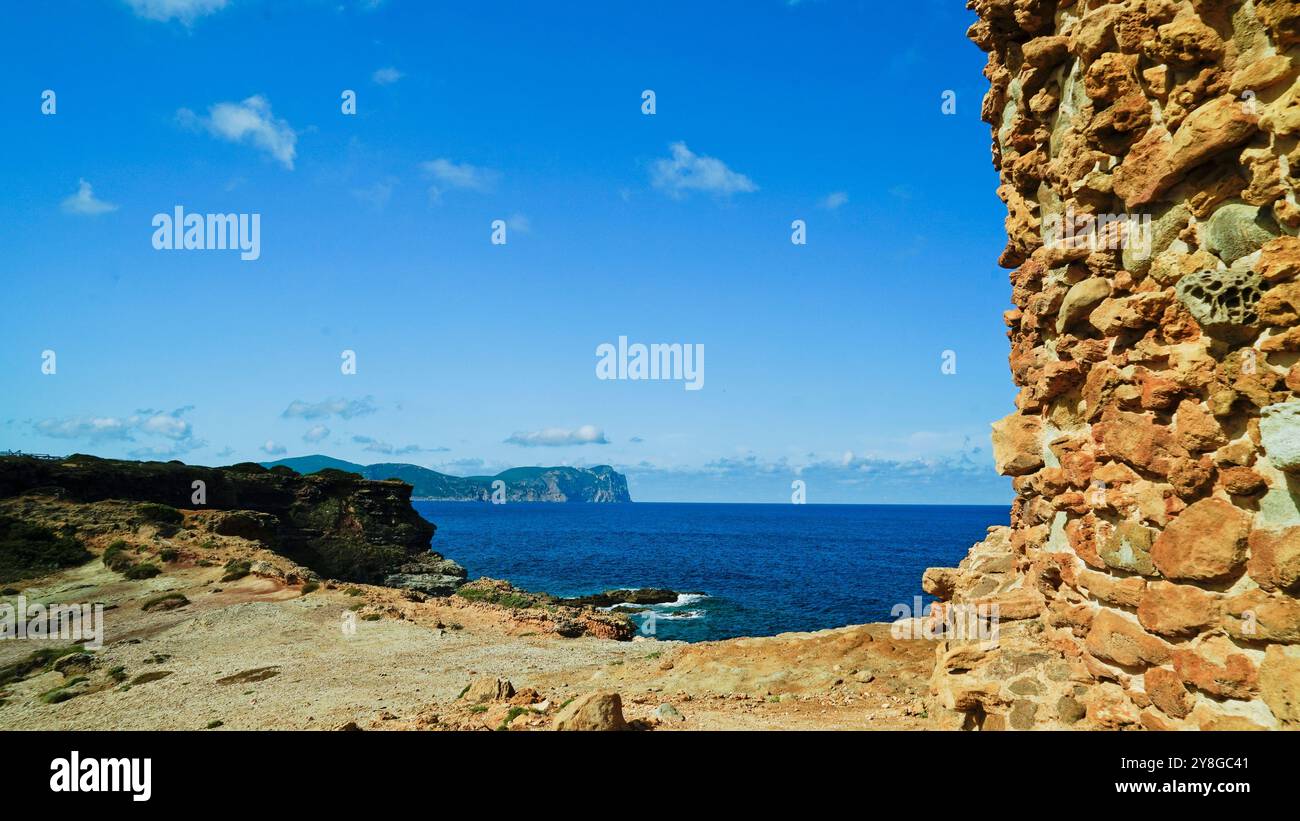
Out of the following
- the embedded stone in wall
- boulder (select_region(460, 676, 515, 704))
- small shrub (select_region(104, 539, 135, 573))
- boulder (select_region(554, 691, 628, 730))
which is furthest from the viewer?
small shrub (select_region(104, 539, 135, 573))

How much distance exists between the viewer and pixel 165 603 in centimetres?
3266

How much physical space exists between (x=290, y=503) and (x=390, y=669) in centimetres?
5227

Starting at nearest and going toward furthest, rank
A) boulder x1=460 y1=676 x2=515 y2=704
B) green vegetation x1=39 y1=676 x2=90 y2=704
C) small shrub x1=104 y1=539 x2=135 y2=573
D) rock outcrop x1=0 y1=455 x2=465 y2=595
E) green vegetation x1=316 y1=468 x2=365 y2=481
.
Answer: boulder x1=460 y1=676 x2=515 y2=704 < green vegetation x1=39 y1=676 x2=90 y2=704 < small shrub x1=104 y1=539 x2=135 y2=573 < rock outcrop x1=0 y1=455 x2=465 y2=595 < green vegetation x1=316 y1=468 x2=365 y2=481

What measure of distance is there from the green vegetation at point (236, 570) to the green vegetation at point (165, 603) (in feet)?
11.7

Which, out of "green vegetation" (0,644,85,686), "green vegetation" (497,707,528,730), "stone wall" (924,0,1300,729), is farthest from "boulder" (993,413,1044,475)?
"green vegetation" (0,644,85,686)

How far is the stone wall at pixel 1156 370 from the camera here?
5.63 metres

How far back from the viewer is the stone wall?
563 cm

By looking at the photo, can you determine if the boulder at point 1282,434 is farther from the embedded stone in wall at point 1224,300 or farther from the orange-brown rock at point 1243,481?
the embedded stone in wall at point 1224,300

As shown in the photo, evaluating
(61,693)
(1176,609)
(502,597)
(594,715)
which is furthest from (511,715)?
(502,597)

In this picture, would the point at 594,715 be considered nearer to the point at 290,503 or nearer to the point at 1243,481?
the point at 1243,481

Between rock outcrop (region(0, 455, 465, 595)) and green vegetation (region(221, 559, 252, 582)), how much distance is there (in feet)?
46.6

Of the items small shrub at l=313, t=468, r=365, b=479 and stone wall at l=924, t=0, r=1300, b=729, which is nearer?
stone wall at l=924, t=0, r=1300, b=729

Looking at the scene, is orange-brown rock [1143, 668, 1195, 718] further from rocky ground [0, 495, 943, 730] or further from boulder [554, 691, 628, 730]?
boulder [554, 691, 628, 730]

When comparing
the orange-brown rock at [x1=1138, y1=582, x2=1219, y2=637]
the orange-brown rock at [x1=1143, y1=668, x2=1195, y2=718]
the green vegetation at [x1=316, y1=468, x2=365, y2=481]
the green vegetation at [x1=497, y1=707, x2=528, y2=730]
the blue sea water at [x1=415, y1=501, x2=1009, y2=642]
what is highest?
the orange-brown rock at [x1=1138, y1=582, x2=1219, y2=637]
